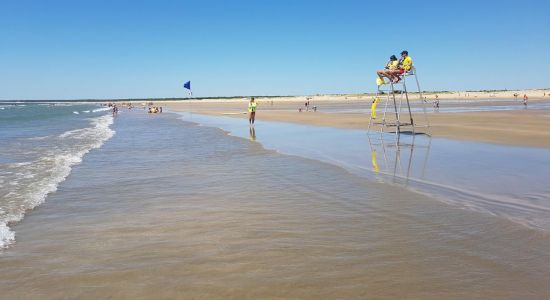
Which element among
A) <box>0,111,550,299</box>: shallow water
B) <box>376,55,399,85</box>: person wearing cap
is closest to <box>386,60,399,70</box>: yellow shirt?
<box>376,55,399,85</box>: person wearing cap

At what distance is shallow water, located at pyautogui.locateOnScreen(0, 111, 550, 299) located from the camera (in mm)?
3283

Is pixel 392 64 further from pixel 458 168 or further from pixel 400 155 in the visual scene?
pixel 458 168

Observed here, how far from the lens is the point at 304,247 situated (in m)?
4.16

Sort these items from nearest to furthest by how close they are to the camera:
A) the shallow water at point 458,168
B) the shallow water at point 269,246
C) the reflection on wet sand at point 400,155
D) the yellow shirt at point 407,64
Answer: the shallow water at point 269,246 → the shallow water at point 458,168 → the reflection on wet sand at point 400,155 → the yellow shirt at point 407,64

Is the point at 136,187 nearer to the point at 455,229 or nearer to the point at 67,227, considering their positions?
the point at 67,227

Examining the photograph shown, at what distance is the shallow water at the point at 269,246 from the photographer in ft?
10.8

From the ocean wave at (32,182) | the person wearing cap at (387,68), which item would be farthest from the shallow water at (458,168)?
the ocean wave at (32,182)

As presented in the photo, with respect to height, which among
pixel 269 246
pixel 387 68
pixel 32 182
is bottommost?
pixel 32 182

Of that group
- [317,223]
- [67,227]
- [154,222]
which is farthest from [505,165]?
[67,227]

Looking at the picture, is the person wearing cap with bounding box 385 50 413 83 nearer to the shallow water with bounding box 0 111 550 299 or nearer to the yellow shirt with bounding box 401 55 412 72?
the yellow shirt with bounding box 401 55 412 72

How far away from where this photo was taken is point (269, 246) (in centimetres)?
421

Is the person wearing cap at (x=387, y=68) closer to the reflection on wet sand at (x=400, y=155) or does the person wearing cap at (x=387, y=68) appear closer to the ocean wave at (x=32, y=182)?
the reflection on wet sand at (x=400, y=155)

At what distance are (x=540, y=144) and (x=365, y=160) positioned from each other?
18.1 feet

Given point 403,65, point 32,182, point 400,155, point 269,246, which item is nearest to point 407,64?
point 403,65
